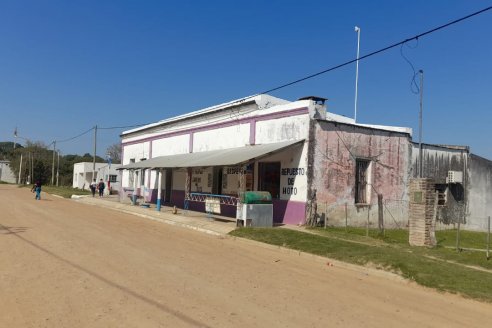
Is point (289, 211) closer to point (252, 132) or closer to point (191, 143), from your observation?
point (252, 132)

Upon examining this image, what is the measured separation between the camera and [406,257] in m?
10.8

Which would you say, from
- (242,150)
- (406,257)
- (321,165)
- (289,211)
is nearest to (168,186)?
(242,150)

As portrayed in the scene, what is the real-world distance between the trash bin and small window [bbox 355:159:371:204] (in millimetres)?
4532

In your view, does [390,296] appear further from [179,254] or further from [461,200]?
[461,200]

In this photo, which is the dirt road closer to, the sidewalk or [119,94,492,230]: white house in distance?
the sidewalk

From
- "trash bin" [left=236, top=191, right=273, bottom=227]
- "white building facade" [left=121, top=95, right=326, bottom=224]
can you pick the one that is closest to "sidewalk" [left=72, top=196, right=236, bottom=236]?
"trash bin" [left=236, top=191, right=273, bottom=227]

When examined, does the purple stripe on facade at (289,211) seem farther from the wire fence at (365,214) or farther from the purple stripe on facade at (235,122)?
the purple stripe on facade at (235,122)

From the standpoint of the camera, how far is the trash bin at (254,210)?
54.5 feet

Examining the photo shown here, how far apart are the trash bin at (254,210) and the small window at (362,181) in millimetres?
4532

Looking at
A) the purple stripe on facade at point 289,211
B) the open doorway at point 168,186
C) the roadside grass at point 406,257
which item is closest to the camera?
the roadside grass at point 406,257

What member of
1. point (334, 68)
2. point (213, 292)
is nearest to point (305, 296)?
point (213, 292)

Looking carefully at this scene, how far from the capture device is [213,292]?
7367 mm

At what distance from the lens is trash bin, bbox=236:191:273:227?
54.5 ft

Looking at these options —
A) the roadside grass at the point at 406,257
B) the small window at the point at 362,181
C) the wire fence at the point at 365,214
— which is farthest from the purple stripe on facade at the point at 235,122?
the roadside grass at the point at 406,257
